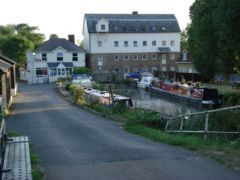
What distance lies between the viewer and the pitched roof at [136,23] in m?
81.4

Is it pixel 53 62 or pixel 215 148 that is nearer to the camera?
pixel 215 148

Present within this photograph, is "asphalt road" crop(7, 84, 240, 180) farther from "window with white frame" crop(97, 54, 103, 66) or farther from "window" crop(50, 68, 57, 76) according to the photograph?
"window with white frame" crop(97, 54, 103, 66)

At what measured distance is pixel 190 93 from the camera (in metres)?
45.3

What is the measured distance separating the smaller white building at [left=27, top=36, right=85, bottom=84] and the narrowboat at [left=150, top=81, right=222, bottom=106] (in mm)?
23298

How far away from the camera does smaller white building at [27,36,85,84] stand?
3068 inches

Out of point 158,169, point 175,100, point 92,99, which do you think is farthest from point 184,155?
point 175,100

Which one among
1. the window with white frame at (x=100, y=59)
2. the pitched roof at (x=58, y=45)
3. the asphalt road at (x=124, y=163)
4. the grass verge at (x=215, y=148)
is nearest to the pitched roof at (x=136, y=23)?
the pitched roof at (x=58, y=45)

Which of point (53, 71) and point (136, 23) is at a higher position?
point (136, 23)

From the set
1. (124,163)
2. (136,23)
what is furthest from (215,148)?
(136,23)

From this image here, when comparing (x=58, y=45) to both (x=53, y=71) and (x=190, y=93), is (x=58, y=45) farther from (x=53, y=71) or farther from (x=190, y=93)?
(x=190, y=93)

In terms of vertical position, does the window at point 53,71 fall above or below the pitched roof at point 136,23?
below

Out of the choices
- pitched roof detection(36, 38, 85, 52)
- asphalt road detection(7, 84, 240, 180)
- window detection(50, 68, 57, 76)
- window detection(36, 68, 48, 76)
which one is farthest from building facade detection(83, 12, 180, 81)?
asphalt road detection(7, 84, 240, 180)

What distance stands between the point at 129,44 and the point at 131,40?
2.66 feet

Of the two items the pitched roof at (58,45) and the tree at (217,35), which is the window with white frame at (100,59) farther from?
the tree at (217,35)
